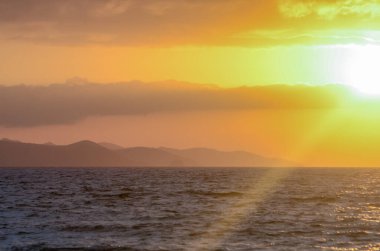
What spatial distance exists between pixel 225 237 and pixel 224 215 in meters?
15.1

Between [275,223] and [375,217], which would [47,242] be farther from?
[375,217]

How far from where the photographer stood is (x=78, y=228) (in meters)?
50.5

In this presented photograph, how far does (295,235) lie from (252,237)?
3.08 meters

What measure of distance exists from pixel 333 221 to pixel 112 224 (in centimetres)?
1788

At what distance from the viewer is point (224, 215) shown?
6097 centimetres

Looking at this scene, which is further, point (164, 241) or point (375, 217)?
point (375, 217)

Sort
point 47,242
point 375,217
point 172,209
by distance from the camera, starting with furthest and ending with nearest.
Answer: point 172,209, point 375,217, point 47,242

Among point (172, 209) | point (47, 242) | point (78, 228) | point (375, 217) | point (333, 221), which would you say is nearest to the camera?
point (47, 242)

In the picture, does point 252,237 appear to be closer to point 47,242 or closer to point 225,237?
point 225,237

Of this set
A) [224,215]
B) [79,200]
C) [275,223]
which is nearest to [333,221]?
[275,223]

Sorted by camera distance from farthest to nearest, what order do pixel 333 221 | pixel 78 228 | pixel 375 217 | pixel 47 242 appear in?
pixel 375 217 → pixel 333 221 → pixel 78 228 → pixel 47 242

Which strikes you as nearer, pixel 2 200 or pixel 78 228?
pixel 78 228

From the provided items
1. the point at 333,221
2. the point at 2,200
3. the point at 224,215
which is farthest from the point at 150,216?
the point at 2,200

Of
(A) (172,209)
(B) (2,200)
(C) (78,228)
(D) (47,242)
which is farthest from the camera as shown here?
(B) (2,200)
